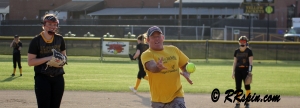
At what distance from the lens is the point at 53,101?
7.48 m

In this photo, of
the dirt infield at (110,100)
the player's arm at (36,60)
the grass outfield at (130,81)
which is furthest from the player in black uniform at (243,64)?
the player's arm at (36,60)

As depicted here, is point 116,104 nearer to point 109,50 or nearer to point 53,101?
point 53,101

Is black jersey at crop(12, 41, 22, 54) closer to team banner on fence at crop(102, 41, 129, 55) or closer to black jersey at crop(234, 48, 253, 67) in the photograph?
black jersey at crop(234, 48, 253, 67)

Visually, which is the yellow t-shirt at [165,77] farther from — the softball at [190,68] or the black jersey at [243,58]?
the black jersey at [243,58]

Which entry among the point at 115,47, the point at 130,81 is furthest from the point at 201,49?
the point at 130,81

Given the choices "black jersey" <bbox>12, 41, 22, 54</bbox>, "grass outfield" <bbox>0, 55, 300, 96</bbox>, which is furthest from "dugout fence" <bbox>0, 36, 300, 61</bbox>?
"black jersey" <bbox>12, 41, 22, 54</bbox>

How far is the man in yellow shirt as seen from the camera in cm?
692

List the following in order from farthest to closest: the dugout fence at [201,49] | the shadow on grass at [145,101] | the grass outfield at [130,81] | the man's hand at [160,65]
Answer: the dugout fence at [201,49]
the grass outfield at [130,81]
the shadow on grass at [145,101]
the man's hand at [160,65]

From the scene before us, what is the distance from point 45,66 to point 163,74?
177cm

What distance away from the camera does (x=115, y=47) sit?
3278 centimetres

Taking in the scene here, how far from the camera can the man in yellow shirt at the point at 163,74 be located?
22.7ft

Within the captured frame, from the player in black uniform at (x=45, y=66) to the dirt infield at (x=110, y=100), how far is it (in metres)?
5.00

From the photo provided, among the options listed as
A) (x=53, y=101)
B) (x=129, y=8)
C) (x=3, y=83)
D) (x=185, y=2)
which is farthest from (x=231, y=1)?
(x=53, y=101)

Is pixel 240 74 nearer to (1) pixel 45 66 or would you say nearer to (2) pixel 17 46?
(1) pixel 45 66
